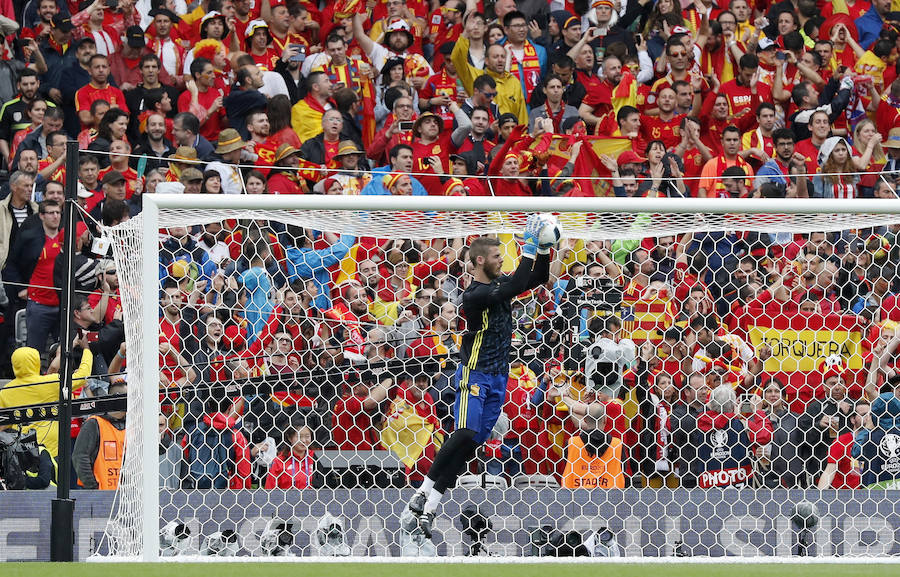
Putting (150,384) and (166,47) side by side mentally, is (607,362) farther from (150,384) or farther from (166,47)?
(166,47)

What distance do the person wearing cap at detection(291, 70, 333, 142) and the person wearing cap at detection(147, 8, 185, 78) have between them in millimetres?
1179

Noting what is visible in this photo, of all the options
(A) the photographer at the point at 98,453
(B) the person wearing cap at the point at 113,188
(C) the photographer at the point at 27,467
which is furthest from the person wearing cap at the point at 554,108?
(C) the photographer at the point at 27,467

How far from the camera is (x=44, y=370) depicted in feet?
30.8

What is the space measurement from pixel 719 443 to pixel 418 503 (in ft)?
7.15

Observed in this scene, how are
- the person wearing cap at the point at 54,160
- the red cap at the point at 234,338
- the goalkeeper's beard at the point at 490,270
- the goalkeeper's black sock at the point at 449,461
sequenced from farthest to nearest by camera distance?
the person wearing cap at the point at 54,160 → the red cap at the point at 234,338 → the goalkeeper's beard at the point at 490,270 → the goalkeeper's black sock at the point at 449,461

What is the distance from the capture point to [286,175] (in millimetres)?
10633

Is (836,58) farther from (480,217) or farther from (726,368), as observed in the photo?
(480,217)

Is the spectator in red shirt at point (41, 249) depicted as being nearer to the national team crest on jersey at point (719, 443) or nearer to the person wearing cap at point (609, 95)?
the person wearing cap at point (609, 95)

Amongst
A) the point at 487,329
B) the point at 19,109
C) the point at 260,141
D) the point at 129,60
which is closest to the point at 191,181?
the point at 260,141

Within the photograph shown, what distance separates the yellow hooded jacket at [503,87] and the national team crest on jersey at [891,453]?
195 inches

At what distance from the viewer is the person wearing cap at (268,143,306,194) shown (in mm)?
10586

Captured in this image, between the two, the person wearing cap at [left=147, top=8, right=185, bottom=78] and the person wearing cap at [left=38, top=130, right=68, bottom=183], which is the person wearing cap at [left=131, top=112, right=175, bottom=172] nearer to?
the person wearing cap at [left=38, top=130, right=68, bottom=183]
